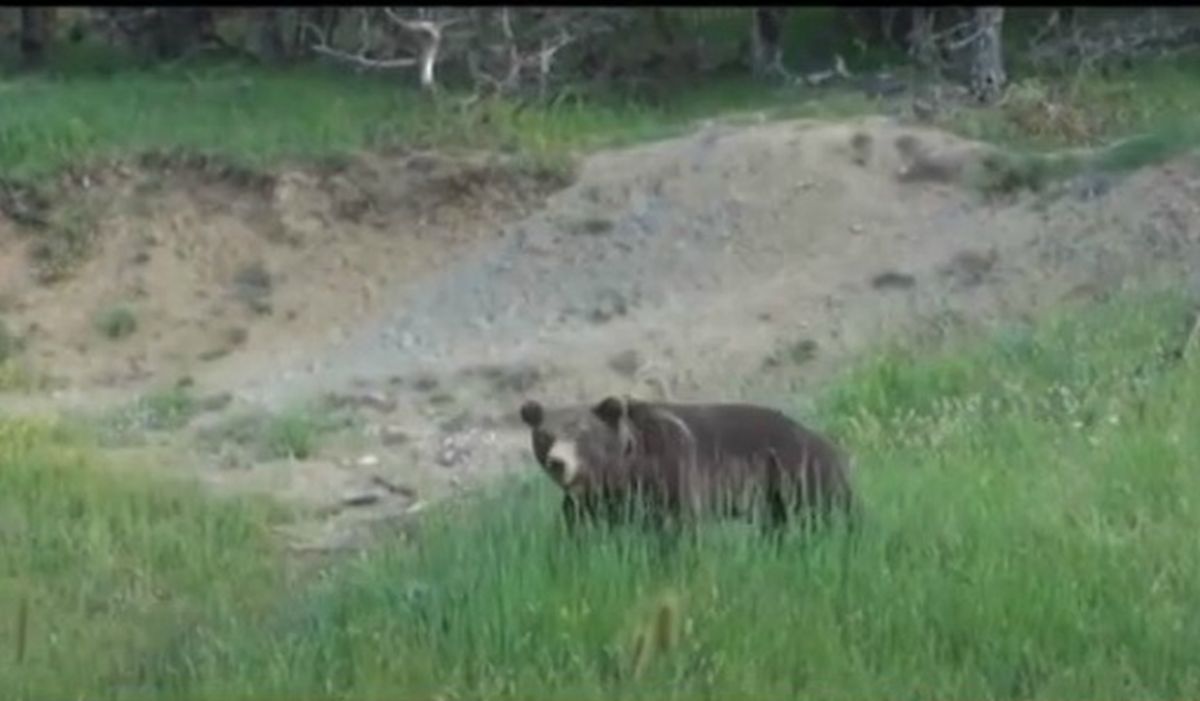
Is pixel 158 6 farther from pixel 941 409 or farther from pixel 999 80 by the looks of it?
pixel 941 409

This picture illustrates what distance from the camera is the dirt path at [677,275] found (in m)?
14.6

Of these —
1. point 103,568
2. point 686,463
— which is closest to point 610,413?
point 686,463

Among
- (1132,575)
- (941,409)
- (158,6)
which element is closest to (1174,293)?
(941,409)

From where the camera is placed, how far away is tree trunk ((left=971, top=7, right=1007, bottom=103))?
18.0 m

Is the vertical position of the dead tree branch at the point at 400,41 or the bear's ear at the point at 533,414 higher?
the bear's ear at the point at 533,414

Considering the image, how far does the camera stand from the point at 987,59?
18.1 m

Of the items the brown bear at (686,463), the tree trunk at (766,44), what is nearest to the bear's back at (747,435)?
the brown bear at (686,463)

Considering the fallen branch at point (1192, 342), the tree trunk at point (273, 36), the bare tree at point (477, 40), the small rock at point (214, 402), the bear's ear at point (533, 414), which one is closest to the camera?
the bear's ear at point (533, 414)

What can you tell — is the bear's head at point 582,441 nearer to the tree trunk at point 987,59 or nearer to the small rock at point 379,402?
the small rock at point 379,402

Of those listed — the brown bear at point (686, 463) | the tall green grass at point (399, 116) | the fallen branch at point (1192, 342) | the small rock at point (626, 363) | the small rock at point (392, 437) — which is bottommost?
the small rock at point (392, 437)

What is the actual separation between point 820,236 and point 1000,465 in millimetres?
6735

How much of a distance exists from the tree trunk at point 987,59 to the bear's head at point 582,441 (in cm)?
973

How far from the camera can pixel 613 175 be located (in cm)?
1739

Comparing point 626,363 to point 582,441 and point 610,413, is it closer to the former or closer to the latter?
point 610,413
